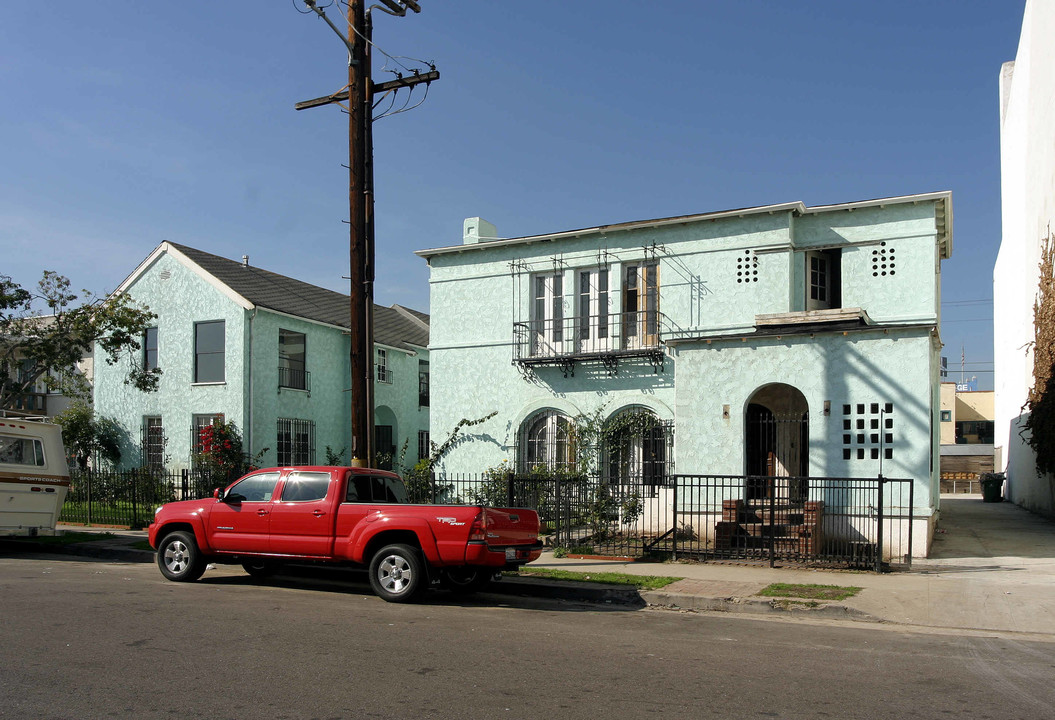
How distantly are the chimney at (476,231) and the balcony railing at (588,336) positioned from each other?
3.01 m

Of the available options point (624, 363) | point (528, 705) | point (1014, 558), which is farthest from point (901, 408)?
point (528, 705)

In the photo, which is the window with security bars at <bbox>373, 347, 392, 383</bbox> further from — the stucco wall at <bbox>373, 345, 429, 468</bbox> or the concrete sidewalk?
the concrete sidewalk

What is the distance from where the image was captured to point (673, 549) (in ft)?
47.6

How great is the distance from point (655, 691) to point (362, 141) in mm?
9679

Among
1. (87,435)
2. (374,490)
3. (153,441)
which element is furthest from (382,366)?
(374,490)

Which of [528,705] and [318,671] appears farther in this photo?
[318,671]

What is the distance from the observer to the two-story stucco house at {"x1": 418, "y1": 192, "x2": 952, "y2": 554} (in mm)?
15320

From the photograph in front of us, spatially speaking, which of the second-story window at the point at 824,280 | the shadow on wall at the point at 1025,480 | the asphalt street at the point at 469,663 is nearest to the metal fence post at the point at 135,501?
the asphalt street at the point at 469,663

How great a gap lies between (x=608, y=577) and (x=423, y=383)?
73.0 feet

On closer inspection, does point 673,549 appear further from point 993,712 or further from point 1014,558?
point 993,712

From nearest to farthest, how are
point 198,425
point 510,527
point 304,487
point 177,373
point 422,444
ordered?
1. point 510,527
2. point 304,487
3. point 198,425
4. point 177,373
5. point 422,444

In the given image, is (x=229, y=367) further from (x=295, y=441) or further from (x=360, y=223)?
(x=360, y=223)

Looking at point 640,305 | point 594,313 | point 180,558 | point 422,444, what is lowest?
point 180,558

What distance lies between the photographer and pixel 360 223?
1333cm
